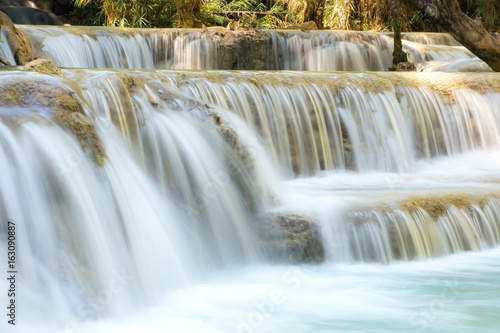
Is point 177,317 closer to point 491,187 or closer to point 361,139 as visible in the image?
point 491,187

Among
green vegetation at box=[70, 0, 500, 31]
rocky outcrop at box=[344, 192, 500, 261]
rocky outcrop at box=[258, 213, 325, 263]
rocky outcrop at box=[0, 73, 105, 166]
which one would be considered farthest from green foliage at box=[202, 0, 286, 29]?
rocky outcrop at box=[0, 73, 105, 166]

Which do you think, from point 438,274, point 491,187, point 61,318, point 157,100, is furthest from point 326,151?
point 61,318

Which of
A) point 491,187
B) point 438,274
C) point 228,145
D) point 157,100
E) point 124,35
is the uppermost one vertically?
point 124,35

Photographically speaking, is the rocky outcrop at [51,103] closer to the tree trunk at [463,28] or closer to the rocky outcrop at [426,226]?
the rocky outcrop at [426,226]

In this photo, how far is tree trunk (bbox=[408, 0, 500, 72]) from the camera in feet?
28.5

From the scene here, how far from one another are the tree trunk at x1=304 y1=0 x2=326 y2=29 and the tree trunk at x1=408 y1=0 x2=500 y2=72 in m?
4.83

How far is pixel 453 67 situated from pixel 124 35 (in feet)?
16.3

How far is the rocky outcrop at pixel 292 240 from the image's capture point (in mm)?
4203

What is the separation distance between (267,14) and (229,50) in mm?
8255

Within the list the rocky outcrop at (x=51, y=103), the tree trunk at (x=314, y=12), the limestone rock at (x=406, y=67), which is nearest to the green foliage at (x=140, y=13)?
the tree trunk at (x=314, y=12)

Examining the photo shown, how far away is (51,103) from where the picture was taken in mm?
3615

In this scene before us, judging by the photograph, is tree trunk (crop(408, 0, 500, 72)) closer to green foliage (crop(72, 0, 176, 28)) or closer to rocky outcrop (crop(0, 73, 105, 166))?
rocky outcrop (crop(0, 73, 105, 166))

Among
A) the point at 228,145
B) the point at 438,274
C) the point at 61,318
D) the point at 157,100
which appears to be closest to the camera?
the point at 61,318

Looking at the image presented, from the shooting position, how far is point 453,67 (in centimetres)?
945
